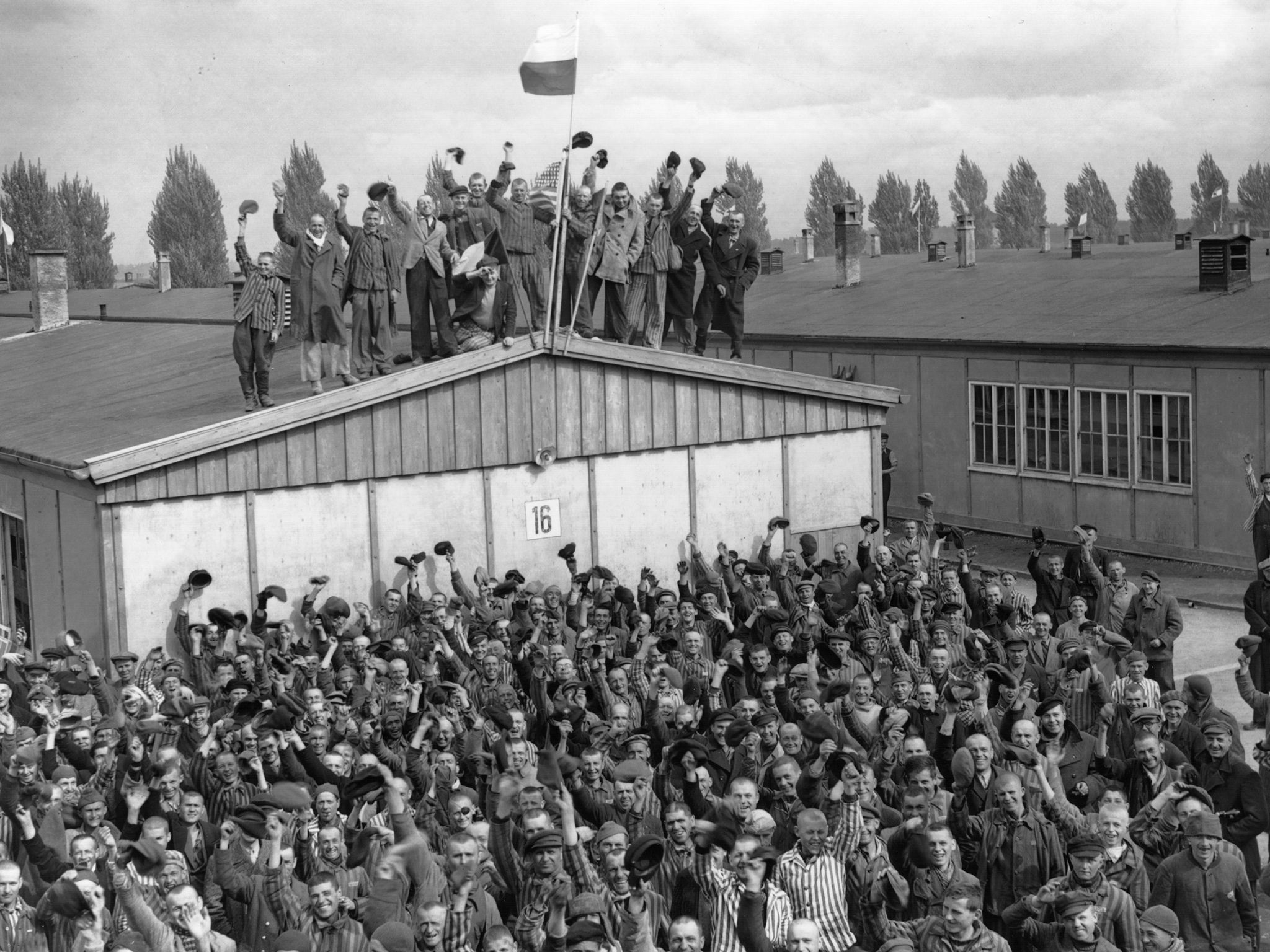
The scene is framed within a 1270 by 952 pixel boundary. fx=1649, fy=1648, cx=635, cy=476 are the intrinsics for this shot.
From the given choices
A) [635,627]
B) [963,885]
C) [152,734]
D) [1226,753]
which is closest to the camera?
[963,885]

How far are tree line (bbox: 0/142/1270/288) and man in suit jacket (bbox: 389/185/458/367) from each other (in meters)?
55.6

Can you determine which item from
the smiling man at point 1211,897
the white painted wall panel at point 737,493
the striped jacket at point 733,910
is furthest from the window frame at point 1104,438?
the striped jacket at point 733,910

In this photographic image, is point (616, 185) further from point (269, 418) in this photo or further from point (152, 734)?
point (152, 734)

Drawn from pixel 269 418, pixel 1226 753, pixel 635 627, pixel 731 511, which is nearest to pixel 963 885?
pixel 1226 753

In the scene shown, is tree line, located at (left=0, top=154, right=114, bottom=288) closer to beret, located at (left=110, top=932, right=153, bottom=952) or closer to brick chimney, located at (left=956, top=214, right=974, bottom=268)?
brick chimney, located at (left=956, top=214, right=974, bottom=268)

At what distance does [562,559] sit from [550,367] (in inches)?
78.0

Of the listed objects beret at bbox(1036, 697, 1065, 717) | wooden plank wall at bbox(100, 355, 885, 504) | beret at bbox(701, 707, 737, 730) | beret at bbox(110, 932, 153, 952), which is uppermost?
wooden plank wall at bbox(100, 355, 885, 504)

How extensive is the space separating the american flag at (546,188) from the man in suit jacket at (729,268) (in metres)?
1.83

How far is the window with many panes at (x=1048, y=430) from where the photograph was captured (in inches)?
936

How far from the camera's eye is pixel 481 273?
16125 millimetres

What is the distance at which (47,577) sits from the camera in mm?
15820

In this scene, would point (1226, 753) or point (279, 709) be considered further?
point (279, 709)

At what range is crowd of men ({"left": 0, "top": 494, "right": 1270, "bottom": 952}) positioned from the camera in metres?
7.91

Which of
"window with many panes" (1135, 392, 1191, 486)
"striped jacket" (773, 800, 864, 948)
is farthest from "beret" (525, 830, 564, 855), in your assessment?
"window with many panes" (1135, 392, 1191, 486)
